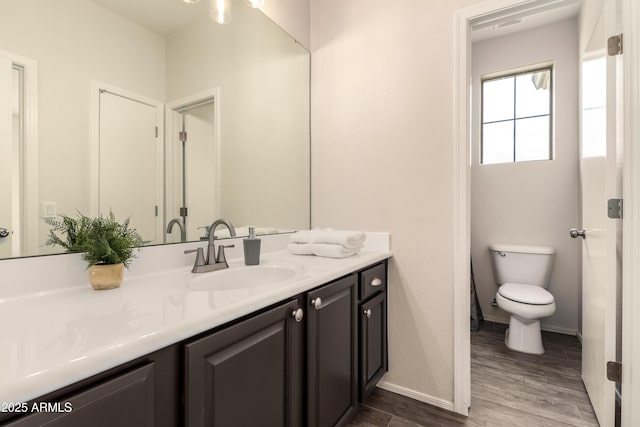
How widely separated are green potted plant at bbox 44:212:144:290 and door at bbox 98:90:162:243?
0.37 feet

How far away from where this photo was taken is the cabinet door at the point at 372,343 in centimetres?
143

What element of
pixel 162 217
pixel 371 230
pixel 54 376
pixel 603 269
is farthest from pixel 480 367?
pixel 54 376

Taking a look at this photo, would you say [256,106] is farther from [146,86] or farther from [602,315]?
[602,315]

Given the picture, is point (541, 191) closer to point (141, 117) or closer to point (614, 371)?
point (614, 371)

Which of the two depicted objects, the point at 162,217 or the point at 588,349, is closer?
the point at 162,217

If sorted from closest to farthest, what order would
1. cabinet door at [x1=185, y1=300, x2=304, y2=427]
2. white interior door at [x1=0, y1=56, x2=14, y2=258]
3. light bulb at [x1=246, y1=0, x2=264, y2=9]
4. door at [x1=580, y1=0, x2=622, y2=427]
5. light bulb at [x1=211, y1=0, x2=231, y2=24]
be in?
1. cabinet door at [x1=185, y1=300, x2=304, y2=427]
2. white interior door at [x1=0, y1=56, x2=14, y2=258]
3. door at [x1=580, y1=0, x2=622, y2=427]
4. light bulb at [x1=211, y1=0, x2=231, y2=24]
5. light bulb at [x1=246, y1=0, x2=264, y2=9]

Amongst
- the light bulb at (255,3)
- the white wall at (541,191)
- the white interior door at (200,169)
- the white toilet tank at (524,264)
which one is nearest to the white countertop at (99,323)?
the white interior door at (200,169)

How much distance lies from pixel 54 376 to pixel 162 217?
32.2 inches

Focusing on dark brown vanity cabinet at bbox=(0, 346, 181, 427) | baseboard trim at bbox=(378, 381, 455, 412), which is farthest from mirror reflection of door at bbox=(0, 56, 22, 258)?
baseboard trim at bbox=(378, 381, 455, 412)

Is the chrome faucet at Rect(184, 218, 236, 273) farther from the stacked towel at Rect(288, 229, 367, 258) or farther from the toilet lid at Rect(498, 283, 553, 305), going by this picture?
the toilet lid at Rect(498, 283, 553, 305)

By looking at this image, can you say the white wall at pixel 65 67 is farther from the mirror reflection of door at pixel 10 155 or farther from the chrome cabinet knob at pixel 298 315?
the chrome cabinet knob at pixel 298 315

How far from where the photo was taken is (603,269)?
1349 millimetres

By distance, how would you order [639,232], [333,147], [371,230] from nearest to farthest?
[639,232] < [371,230] < [333,147]

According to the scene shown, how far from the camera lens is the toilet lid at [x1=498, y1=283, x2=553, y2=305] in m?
2.06
